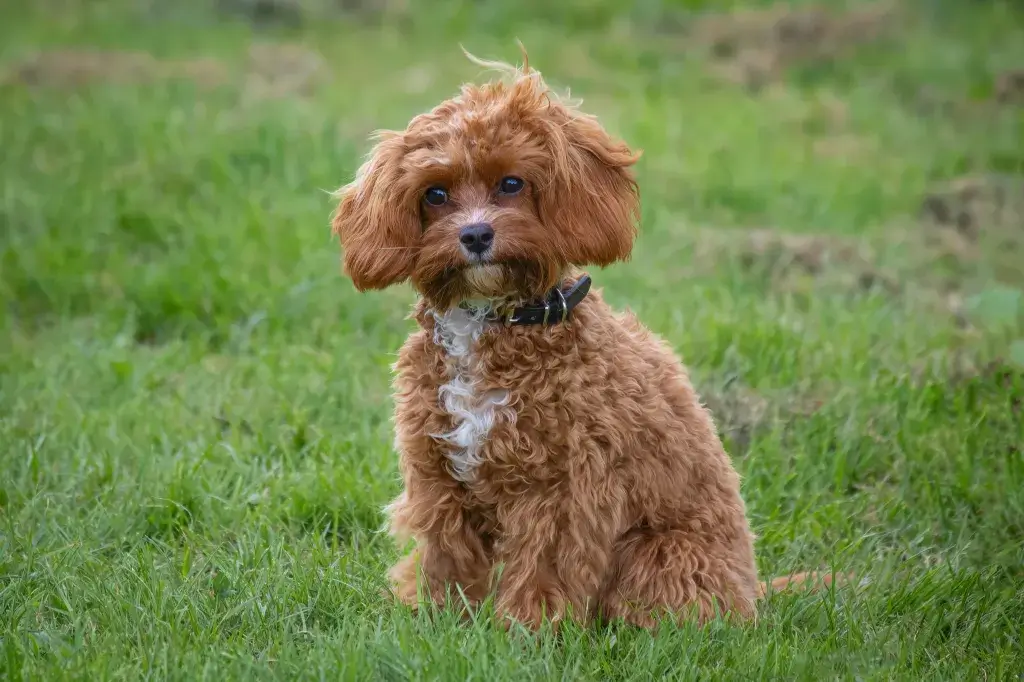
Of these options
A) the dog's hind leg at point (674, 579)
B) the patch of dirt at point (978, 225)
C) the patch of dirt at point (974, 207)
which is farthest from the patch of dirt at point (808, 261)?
the dog's hind leg at point (674, 579)

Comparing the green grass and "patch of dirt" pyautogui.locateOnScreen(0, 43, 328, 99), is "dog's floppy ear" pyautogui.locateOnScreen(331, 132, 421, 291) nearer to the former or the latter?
the green grass

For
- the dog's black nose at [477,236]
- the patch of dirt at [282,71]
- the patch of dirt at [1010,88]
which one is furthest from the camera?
the patch of dirt at [1010,88]

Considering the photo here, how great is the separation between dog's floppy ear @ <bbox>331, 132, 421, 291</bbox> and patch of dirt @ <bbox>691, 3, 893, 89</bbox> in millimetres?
9016

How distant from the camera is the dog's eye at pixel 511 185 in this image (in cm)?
362

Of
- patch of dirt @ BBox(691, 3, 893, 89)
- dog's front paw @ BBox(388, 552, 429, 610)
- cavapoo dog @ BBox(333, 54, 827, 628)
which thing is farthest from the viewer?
patch of dirt @ BBox(691, 3, 893, 89)

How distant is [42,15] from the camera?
1363 centimetres

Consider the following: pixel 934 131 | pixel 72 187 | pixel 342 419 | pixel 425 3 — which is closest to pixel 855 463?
pixel 342 419

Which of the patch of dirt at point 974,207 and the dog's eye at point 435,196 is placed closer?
the dog's eye at point 435,196

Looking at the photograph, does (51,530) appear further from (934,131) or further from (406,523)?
(934,131)

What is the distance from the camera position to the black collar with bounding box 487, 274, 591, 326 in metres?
3.74

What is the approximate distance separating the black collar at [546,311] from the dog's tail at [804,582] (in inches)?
47.0

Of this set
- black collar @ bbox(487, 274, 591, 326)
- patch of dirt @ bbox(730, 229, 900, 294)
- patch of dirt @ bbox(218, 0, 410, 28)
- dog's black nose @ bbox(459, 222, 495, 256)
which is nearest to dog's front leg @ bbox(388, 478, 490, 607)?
black collar @ bbox(487, 274, 591, 326)

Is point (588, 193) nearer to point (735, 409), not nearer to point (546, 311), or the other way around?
point (546, 311)

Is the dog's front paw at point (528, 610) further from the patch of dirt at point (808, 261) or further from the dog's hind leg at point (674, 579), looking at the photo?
the patch of dirt at point (808, 261)
